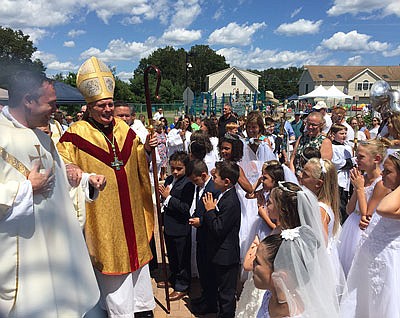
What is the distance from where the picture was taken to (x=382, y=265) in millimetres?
3084

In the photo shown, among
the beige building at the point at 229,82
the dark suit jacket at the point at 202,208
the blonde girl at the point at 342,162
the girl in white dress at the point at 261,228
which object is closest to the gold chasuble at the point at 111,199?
the dark suit jacket at the point at 202,208

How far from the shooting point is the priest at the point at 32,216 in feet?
7.70

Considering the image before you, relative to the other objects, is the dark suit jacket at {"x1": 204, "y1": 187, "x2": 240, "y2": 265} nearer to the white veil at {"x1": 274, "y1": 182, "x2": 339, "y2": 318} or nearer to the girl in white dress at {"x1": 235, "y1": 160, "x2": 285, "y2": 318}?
the girl in white dress at {"x1": 235, "y1": 160, "x2": 285, "y2": 318}

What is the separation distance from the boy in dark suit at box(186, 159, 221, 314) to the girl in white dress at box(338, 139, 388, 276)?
55.6 inches

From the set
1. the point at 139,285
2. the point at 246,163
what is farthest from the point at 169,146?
the point at 139,285

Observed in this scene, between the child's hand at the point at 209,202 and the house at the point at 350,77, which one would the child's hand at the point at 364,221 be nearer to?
the child's hand at the point at 209,202

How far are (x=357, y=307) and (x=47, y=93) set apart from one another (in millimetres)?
3066

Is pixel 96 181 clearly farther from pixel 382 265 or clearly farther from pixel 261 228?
pixel 382 265

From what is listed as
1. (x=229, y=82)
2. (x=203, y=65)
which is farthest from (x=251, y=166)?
(x=203, y=65)

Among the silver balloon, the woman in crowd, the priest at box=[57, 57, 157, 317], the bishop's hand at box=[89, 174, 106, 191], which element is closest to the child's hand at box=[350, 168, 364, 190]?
the woman in crowd

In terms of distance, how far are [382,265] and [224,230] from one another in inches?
53.0

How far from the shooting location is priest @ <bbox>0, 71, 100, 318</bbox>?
7.70ft

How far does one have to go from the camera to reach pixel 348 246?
155 inches

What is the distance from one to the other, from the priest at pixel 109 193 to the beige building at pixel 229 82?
65.4 metres
